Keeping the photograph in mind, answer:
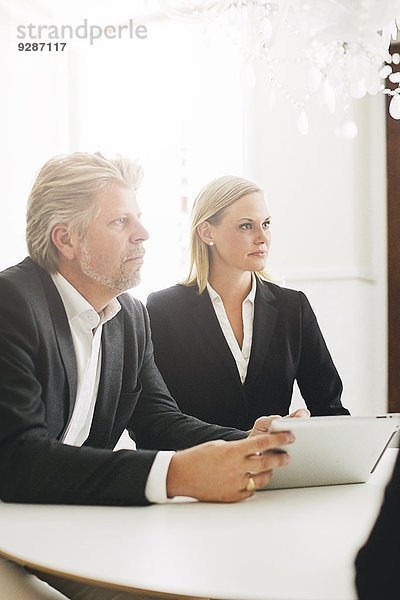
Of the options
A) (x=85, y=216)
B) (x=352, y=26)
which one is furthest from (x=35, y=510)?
(x=352, y=26)

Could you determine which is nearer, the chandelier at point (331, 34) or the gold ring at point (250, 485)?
the gold ring at point (250, 485)

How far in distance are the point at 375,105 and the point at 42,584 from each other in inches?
141

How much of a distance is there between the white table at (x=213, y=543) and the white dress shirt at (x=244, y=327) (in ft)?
3.52

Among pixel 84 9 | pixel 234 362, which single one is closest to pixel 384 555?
pixel 234 362

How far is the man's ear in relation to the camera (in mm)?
1955

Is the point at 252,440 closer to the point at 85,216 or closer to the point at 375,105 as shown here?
the point at 85,216

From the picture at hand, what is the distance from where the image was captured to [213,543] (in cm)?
125

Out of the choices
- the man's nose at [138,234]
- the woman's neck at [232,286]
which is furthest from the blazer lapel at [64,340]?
the woman's neck at [232,286]

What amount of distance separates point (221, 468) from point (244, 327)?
1274 millimetres

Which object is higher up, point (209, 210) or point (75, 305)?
point (209, 210)

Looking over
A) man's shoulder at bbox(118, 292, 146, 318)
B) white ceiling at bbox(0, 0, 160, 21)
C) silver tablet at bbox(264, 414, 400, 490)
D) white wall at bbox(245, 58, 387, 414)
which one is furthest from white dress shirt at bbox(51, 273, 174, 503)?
white ceiling at bbox(0, 0, 160, 21)

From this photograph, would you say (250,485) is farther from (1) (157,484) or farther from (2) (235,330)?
(2) (235,330)

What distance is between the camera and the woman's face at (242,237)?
2762 millimetres

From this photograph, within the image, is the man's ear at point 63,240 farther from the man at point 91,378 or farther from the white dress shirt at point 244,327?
the white dress shirt at point 244,327
